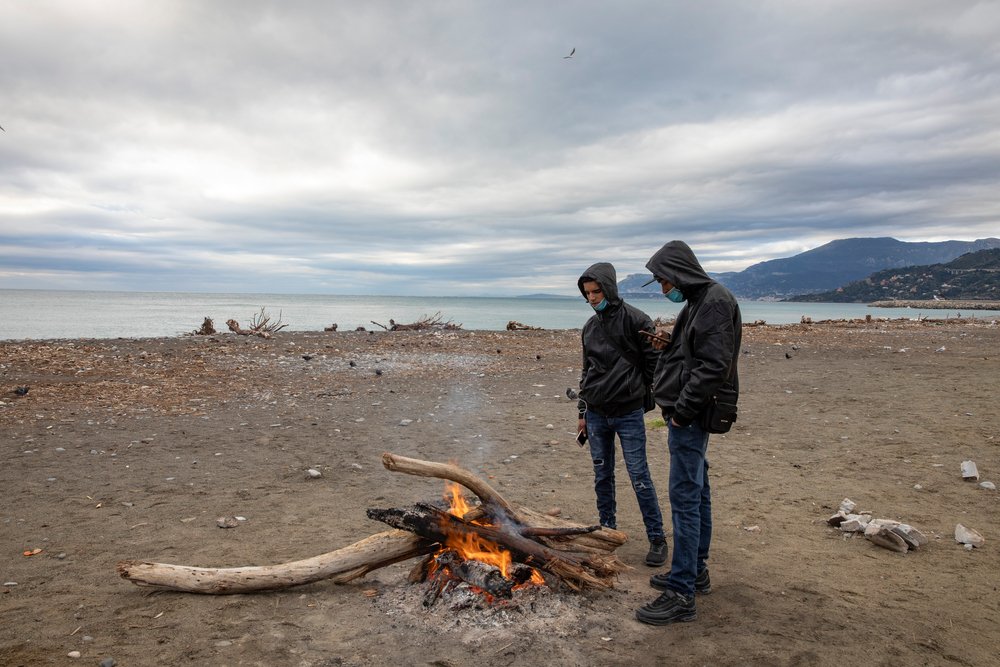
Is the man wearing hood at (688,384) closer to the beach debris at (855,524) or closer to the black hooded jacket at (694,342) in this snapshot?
the black hooded jacket at (694,342)

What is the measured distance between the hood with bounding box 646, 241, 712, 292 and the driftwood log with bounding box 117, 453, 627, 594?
1.90m

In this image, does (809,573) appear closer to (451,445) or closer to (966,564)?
(966,564)

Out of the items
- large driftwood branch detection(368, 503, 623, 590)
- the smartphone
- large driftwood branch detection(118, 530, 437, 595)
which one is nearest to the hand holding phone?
the smartphone

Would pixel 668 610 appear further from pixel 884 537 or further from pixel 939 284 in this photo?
pixel 939 284

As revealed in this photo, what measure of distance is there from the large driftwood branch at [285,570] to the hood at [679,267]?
2640mm

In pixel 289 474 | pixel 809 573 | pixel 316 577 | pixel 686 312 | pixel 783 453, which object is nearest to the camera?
pixel 686 312

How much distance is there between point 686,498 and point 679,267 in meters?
1.60

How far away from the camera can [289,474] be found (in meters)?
7.26

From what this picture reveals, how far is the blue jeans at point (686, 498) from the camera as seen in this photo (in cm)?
384

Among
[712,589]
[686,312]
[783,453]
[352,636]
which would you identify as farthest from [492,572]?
[783,453]

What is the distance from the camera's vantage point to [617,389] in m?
4.69

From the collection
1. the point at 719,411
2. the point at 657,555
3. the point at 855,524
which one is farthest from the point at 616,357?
the point at 855,524

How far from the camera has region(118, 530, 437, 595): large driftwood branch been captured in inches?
159

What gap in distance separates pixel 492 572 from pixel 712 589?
1.68m
